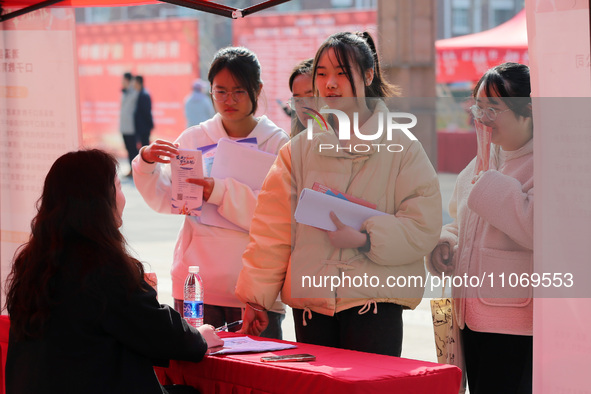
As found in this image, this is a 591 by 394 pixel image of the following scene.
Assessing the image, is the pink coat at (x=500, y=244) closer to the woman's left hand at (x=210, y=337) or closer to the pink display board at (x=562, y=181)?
the pink display board at (x=562, y=181)

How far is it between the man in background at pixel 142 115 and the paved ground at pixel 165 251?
76 centimetres

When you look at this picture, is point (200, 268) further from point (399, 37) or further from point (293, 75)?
point (399, 37)

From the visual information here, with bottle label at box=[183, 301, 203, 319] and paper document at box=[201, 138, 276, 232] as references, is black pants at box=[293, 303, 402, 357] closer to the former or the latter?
bottle label at box=[183, 301, 203, 319]

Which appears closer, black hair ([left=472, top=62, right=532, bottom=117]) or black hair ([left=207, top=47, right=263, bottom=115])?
black hair ([left=472, top=62, right=532, bottom=117])

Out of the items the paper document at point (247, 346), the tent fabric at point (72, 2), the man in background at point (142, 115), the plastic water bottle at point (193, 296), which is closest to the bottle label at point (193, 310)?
the plastic water bottle at point (193, 296)

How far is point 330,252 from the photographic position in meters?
2.94

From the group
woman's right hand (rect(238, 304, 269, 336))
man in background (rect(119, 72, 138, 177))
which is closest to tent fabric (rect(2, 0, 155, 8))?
woman's right hand (rect(238, 304, 269, 336))

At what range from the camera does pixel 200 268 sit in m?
3.69

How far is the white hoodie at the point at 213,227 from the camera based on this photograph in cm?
362

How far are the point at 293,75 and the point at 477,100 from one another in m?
1.17

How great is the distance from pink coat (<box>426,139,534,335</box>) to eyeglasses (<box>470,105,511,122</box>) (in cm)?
12

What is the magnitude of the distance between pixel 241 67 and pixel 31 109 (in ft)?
4.13

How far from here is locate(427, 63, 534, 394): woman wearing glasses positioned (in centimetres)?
274

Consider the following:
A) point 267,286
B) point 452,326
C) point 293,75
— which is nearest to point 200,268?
point 267,286
